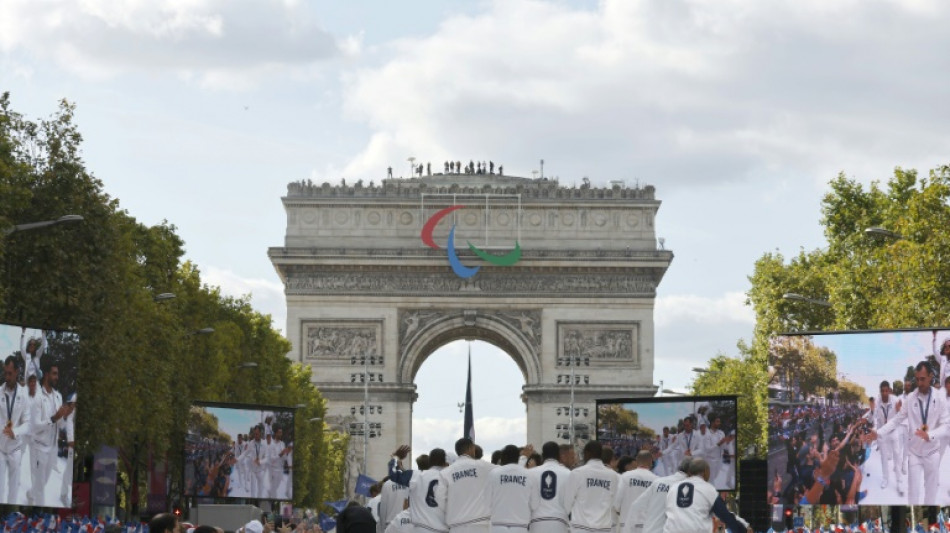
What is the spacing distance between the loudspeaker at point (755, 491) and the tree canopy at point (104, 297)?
17.3 m

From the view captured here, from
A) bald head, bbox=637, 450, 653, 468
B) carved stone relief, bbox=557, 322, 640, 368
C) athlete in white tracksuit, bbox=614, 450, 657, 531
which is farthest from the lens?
carved stone relief, bbox=557, 322, 640, 368

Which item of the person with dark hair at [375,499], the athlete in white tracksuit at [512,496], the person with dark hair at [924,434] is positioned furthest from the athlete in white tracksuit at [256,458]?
the athlete in white tracksuit at [512,496]

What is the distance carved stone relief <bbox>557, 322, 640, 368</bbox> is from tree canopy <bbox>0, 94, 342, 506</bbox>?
163ft

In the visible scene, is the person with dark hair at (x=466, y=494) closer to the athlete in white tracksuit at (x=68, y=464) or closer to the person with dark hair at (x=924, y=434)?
the person with dark hair at (x=924, y=434)

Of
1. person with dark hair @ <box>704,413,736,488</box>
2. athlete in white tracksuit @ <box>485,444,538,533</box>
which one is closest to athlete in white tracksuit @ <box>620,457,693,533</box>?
athlete in white tracksuit @ <box>485,444,538,533</box>

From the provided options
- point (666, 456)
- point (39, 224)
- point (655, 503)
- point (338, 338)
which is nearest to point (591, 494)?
point (655, 503)

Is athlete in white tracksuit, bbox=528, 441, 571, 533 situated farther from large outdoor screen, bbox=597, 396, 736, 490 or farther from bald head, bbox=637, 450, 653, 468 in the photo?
large outdoor screen, bbox=597, 396, 736, 490

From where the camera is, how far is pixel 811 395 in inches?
1620

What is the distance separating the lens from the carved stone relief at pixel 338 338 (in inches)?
4840

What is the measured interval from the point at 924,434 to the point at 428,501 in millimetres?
14983

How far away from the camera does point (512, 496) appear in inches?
1009

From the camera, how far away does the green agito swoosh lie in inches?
4754

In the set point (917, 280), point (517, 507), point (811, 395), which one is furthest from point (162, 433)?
point (517, 507)

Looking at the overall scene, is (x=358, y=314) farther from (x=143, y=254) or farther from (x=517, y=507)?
(x=517, y=507)
